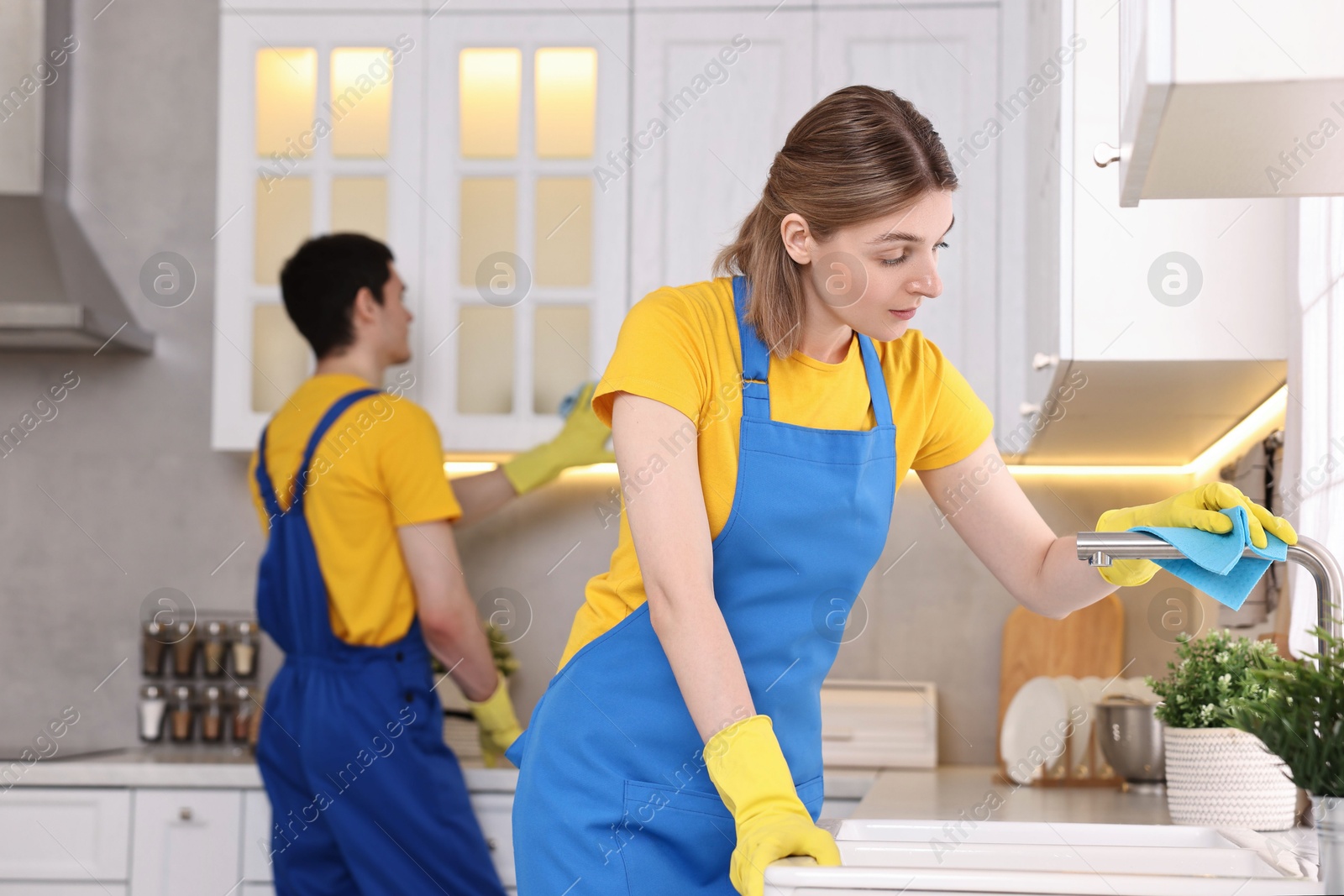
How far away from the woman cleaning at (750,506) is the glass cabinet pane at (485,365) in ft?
3.62

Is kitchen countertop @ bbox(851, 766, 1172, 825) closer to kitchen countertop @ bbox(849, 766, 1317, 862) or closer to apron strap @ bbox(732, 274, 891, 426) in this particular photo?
kitchen countertop @ bbox(849, 766, 1317, 862)

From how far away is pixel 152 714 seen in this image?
7.92 feet

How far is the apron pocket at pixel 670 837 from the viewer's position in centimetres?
104

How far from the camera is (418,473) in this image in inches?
79.3

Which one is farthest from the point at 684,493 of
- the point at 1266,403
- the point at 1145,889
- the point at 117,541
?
the point at 117,541

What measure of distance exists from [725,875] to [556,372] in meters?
1.28

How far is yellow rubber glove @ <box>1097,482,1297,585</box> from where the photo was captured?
995 mm

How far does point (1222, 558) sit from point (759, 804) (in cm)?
39

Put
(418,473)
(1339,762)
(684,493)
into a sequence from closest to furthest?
(1339,762) < (684,493) < (418,473)

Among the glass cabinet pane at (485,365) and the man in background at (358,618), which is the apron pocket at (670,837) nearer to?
the man in background at (358,618)

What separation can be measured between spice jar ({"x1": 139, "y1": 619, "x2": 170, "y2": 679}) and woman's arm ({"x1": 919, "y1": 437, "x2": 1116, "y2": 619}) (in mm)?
1707

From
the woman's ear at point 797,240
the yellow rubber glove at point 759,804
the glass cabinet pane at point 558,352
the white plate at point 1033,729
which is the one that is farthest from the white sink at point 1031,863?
the glass cabinet pane at point 558,352

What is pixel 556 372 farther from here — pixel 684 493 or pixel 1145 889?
pixel 1145 889

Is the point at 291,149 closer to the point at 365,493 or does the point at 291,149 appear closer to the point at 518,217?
the point at 518,217
